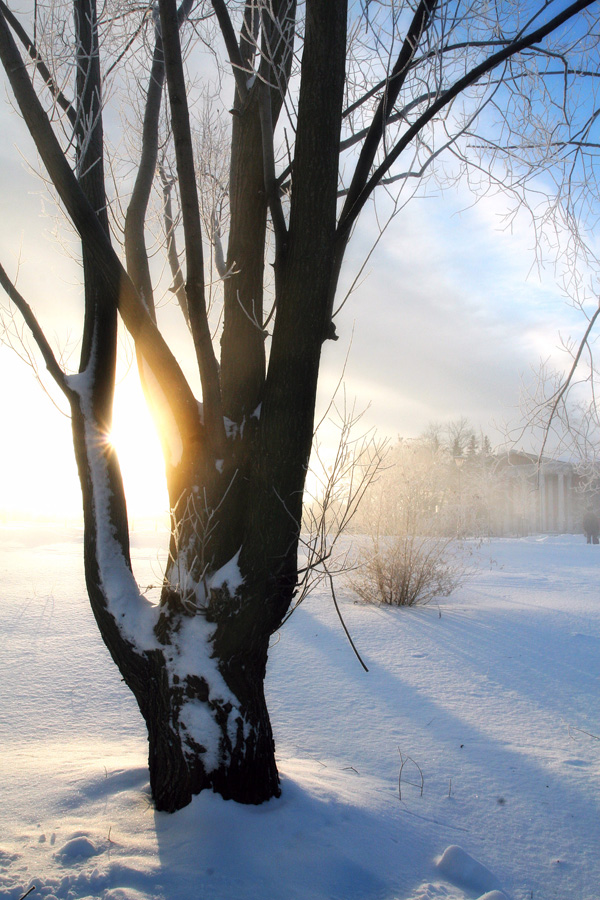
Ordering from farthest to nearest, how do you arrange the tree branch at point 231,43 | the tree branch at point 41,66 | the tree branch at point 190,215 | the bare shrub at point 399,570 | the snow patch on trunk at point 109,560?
the bare shrub at point 399,570, the tree branch at point 41,66, the snow patch on trunk at point 109,560, the tree branch at point 231,43, the tree branch at point 190,215

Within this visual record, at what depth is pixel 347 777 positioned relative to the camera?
2738 millimetres

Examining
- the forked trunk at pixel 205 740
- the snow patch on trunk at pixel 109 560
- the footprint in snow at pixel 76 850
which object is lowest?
the footprint in snow at pixel 76 850

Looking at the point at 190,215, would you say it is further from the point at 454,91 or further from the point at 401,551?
the point at 401,551

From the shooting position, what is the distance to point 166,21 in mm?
1906

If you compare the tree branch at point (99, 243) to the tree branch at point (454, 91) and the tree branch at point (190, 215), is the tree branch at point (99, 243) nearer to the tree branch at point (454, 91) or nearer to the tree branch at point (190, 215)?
the tree branch at point (190, 215)

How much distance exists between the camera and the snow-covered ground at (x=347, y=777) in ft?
5.86

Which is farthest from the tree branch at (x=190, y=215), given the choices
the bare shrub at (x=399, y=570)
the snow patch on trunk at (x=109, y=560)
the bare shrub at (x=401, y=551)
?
the bare shrub at (x=399, y=570)

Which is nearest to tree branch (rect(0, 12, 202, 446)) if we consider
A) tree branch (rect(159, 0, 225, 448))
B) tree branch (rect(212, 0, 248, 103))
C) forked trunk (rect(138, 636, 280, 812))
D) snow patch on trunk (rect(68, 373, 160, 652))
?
tree branch (rect(159, 0, 225, 448))

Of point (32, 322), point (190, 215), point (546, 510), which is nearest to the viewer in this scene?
point (190, 215)

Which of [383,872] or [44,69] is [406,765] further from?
[44,69]

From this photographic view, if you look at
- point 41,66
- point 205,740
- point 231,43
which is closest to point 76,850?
point 205,740

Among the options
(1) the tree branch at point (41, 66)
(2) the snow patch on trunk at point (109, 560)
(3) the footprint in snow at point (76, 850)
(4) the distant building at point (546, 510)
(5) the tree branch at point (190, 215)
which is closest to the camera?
(3) the footprint in snow at point (76, 850)

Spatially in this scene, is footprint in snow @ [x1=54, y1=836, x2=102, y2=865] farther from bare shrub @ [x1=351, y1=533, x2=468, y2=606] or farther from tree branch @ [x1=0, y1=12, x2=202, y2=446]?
bare shrub @ [x1=351, y1=533, x2=468, y2=606]

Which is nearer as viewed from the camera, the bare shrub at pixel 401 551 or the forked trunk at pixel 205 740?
the forked trunk at pixel 205 740
